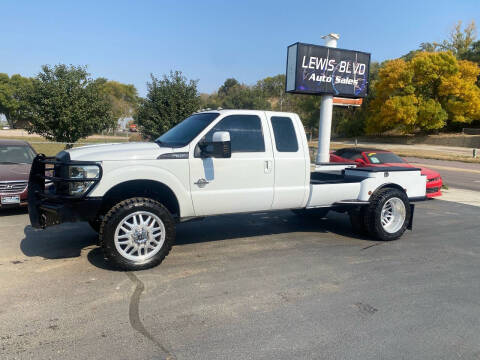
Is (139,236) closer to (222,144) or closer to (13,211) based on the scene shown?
(222,144)

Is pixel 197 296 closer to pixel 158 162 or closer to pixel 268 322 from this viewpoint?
pixel 268 322

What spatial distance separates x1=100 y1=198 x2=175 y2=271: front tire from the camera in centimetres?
462

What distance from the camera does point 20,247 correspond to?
18.7 ft

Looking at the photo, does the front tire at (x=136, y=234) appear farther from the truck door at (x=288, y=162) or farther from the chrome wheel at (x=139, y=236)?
the truck door at (x=288, y=162)

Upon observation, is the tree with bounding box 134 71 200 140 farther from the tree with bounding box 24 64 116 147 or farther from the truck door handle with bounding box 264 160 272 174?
the truck door handle with bounding box 264 160 272 174

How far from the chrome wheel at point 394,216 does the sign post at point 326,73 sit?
23.2 feet

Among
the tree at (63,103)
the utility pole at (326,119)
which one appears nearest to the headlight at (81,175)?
the utility pole at (326,119)

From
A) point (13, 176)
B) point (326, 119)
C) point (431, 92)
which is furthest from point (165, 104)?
point (431, 92)

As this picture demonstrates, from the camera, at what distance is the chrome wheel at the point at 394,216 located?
265 inches

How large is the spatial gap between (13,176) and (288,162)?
227 inches

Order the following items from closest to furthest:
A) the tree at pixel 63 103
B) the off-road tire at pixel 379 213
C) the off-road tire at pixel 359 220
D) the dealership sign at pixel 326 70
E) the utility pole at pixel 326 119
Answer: the off-road tire at pixel 379 213, the off-road tire at pixel 359 220, the dealership sign at pixel 326 70, the utility pole at pixel 326 119, the tree at pixel 63 103

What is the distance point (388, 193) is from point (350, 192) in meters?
0.71

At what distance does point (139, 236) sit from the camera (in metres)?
4.80

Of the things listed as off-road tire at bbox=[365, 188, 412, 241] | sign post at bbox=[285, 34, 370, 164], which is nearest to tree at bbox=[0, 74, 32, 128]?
sign post at bbox=[285, 34, 370, 164]
